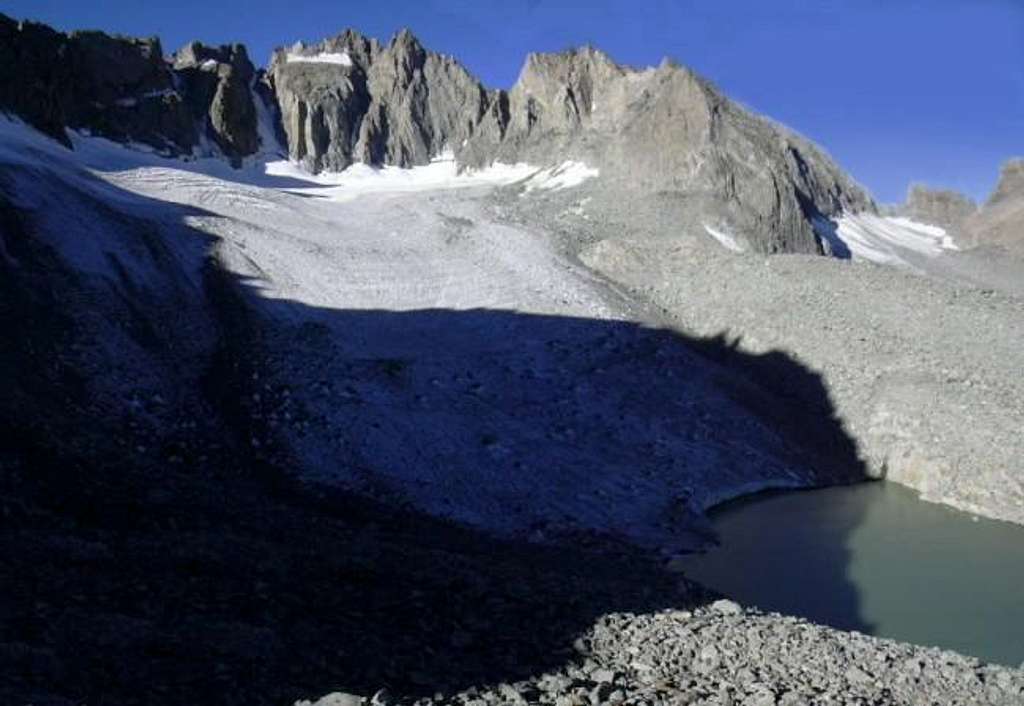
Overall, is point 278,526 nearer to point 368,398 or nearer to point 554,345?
point 368,398

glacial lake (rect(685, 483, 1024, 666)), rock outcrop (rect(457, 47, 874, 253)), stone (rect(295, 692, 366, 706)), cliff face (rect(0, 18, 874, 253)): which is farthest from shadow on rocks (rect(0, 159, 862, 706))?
cliff face (rect(0, 18, 874, 253))

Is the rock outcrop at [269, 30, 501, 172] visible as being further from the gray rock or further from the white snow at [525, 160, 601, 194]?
the gray rock

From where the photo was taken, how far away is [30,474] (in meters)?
13.7

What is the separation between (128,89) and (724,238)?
1407 inches

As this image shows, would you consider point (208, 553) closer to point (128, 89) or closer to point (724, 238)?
point (724, 238)

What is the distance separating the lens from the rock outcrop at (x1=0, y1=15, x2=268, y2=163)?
3947 cm

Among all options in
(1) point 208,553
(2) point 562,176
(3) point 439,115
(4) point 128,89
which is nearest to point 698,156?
(2) point 562,176

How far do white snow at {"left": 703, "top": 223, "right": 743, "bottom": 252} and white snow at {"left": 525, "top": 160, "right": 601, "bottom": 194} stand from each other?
362 inches

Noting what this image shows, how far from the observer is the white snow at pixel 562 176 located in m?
48.6

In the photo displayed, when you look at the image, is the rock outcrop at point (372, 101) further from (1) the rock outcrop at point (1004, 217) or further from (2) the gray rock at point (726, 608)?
(2) the gray rock at point (726, 608)

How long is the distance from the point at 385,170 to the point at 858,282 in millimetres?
47783

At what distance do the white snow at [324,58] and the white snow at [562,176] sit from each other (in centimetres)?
3195

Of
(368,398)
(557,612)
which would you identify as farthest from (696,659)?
(368,398)

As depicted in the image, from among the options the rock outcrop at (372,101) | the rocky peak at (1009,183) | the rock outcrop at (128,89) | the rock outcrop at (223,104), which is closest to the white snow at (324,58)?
the rock outcrop at (372,101)
